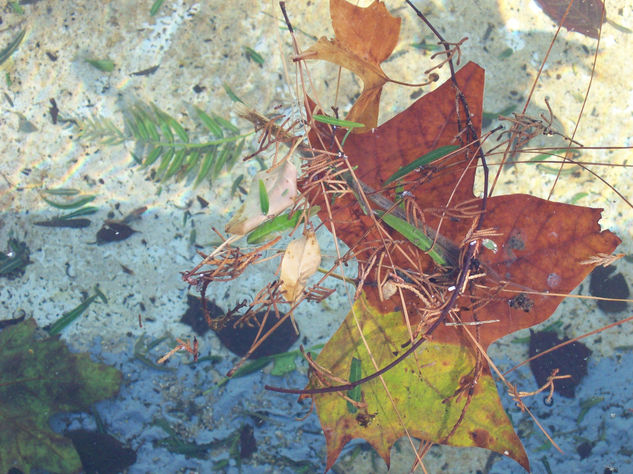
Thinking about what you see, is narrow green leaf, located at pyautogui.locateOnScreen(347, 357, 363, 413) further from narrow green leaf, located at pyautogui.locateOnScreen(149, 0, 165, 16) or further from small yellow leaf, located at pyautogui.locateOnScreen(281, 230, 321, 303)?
narrow green leaf, located at pyautogui.locateOnScreen(149, 0, 165, 16)

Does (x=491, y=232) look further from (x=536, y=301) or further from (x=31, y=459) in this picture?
(x=31, y=459)

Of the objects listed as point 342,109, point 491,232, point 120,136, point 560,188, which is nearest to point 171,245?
point 120,136

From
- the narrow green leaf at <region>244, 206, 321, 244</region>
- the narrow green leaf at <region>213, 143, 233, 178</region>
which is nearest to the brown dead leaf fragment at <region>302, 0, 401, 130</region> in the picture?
the narrow green leaf at <region>244, 206, 321, 244</region>

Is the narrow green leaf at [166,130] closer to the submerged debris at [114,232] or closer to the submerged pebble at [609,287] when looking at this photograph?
the submerged debris at [114,232]

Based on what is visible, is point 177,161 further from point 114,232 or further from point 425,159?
point 425,159

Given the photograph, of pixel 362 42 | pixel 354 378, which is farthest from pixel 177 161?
pixel 354 378
